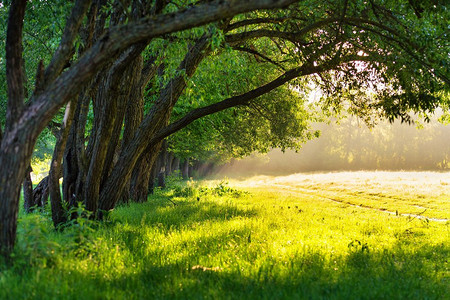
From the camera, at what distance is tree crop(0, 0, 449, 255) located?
166 inches

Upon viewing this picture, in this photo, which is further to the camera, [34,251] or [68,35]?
[68,35]

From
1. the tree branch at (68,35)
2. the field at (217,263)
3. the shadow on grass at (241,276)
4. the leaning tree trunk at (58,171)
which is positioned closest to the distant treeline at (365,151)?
the field at (217,263)

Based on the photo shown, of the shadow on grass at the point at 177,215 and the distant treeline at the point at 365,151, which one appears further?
the distant treeline at the point at 365,151

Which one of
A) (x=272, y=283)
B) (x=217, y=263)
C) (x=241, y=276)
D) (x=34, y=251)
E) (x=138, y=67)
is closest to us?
(x=34, y=251)

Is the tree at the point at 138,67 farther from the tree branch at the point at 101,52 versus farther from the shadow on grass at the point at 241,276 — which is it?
the shadow on grass at the point at 241,276

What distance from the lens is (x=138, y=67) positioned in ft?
28.2

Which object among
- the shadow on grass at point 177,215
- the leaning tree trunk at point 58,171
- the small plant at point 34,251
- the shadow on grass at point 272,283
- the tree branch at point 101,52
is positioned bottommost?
the shadow on grass at point 272,283

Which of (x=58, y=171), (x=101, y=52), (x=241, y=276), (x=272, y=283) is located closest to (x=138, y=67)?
(x=58, y=171)

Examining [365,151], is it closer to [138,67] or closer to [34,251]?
[138,67]

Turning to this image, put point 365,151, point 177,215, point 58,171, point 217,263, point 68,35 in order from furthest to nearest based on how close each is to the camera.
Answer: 1. point 365,151
2. point 177,215
3. point 58,171
4. point 217,263
5. point 68,35

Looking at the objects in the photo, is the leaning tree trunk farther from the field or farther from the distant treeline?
the distant treeline

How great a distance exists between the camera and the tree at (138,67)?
421cm

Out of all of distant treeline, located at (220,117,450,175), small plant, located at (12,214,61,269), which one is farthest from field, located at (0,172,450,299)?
distant treeline, located at (220,117,450,175)

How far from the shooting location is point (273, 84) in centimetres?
1134
